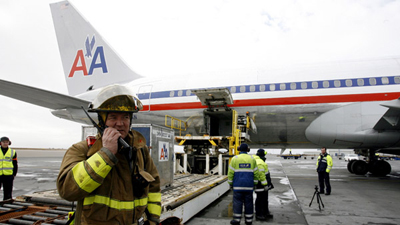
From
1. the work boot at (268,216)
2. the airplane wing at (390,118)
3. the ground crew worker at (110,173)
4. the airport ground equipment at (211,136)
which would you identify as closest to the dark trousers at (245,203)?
the work boot at (268,216)

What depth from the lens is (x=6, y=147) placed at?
6176 millimetres

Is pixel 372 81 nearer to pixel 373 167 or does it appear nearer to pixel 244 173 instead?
pixel 373 167

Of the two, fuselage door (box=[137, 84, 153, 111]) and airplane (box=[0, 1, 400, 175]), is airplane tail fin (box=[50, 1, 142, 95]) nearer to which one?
airplane (box=[0, 1, 400, 175])

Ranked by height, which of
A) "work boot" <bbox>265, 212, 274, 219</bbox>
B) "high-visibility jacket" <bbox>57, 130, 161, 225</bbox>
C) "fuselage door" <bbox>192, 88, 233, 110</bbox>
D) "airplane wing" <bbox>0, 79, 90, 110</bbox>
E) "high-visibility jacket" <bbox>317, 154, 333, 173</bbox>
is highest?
"fuselage door" <bbox>192, 88, 233, 110</bbox>

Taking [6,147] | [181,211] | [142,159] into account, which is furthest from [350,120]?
[6,147]

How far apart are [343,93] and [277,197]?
16.1ft

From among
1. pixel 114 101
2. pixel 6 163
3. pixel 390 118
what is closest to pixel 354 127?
pixel 390 118

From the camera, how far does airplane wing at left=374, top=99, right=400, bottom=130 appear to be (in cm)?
743

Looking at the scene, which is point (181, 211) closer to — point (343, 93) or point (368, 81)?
point (343, 93)

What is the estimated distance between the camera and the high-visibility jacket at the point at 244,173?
4.81 metres

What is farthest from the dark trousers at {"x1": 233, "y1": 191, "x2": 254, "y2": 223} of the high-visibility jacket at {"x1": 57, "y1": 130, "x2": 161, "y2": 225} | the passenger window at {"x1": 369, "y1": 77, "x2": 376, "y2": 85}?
the passenger window at {"x1": 369, "y1": 77, "x2": 376, "y2": 85}

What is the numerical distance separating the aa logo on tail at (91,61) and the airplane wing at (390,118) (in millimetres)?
12512

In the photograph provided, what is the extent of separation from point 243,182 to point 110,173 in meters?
3.58

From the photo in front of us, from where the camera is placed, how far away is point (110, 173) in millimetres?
1634
